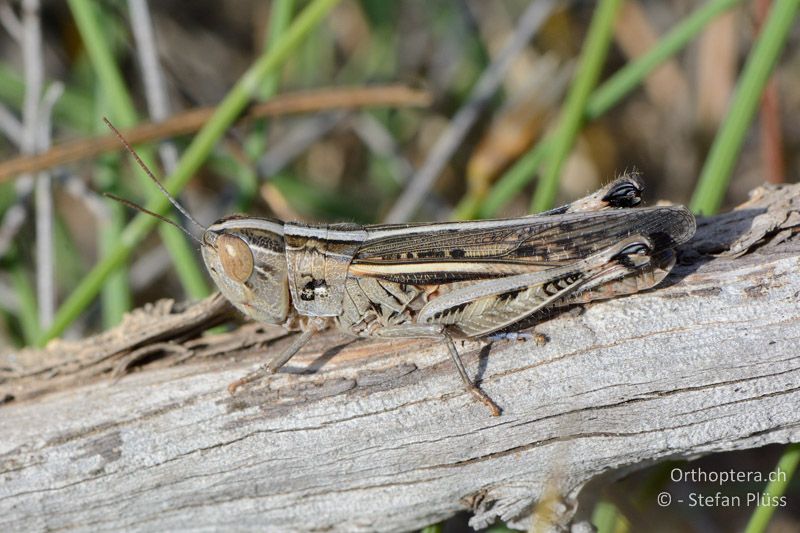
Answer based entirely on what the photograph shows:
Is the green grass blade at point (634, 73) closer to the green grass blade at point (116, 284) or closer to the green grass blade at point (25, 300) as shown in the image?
the green grass blade at point (116, 284)

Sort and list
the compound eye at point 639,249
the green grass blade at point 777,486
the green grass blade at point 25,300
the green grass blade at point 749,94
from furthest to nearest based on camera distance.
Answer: the green grass blade at point 25,300 → the green grass blade at point 749,94 → the compound eye at point 639,249 → the green grass blade at point 777,486

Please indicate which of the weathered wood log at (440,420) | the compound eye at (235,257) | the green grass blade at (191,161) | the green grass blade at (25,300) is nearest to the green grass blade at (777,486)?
the weathered wood log at (440,420)

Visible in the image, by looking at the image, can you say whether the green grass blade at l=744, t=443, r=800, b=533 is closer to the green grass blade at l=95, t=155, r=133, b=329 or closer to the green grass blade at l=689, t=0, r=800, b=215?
the green grass blade at l=689, t=0, r=800, b=215

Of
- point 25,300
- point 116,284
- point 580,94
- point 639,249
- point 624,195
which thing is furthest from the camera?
point 25,300

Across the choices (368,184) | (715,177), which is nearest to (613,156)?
(368,184)

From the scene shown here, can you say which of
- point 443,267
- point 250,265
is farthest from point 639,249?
point 250,265

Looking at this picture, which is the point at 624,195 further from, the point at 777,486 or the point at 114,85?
the point at 114,85
